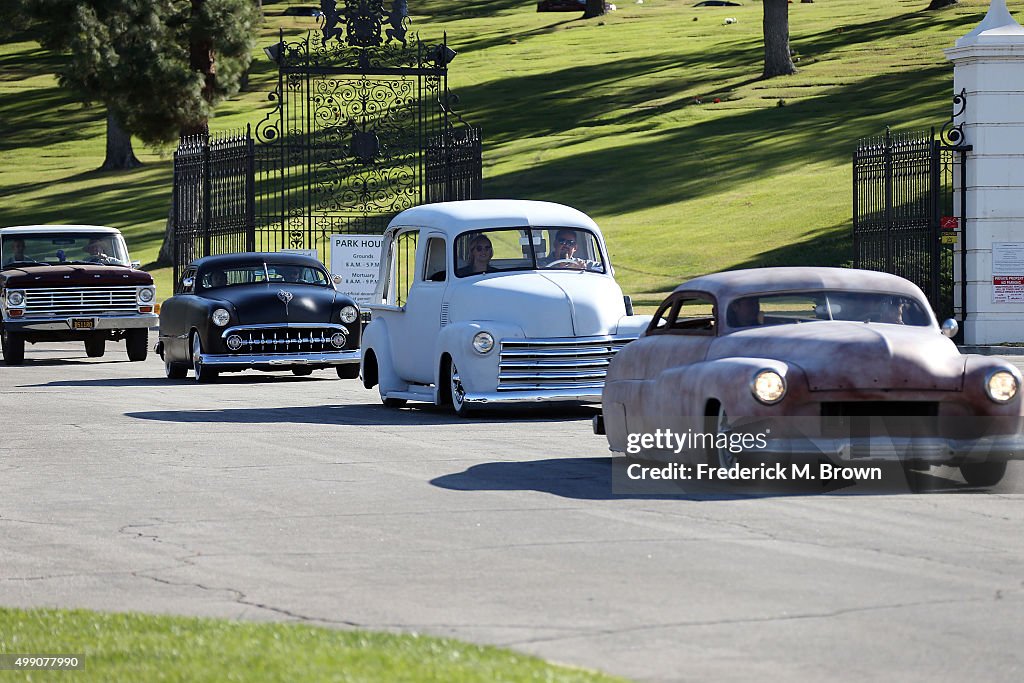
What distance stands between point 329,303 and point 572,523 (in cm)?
1309

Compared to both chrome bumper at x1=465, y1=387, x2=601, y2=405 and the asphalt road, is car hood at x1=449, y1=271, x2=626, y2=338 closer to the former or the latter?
chrome bumper at x1=465, y1=387, x2=601, y2=405

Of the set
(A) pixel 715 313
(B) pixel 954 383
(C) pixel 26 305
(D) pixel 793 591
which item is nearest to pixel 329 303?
(C) pixel 26 305

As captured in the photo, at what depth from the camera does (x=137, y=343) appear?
2805 cm

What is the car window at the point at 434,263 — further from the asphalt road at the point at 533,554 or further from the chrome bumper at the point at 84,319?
the chrome bumper at the point at 84,319

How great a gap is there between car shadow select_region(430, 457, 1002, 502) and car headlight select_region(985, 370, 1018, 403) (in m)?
0.66

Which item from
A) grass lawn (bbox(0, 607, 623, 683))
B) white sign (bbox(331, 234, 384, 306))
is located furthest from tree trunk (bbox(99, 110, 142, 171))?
grass lawn (bbox(0, 607, 623, 683))

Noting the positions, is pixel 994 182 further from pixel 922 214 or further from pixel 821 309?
pixel 821 309

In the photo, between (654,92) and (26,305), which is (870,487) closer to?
(26,305)

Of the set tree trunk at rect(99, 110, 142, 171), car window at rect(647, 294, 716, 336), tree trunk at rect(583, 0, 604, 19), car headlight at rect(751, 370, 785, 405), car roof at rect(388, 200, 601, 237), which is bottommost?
car headlight at rect(751, 370, 785, 405)

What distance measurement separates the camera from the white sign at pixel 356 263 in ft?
93.2

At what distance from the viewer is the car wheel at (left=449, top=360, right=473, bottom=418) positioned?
17031 mm

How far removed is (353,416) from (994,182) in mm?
13119

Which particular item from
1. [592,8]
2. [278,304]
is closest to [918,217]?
[278,304]

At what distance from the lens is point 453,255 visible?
18.1 metres
